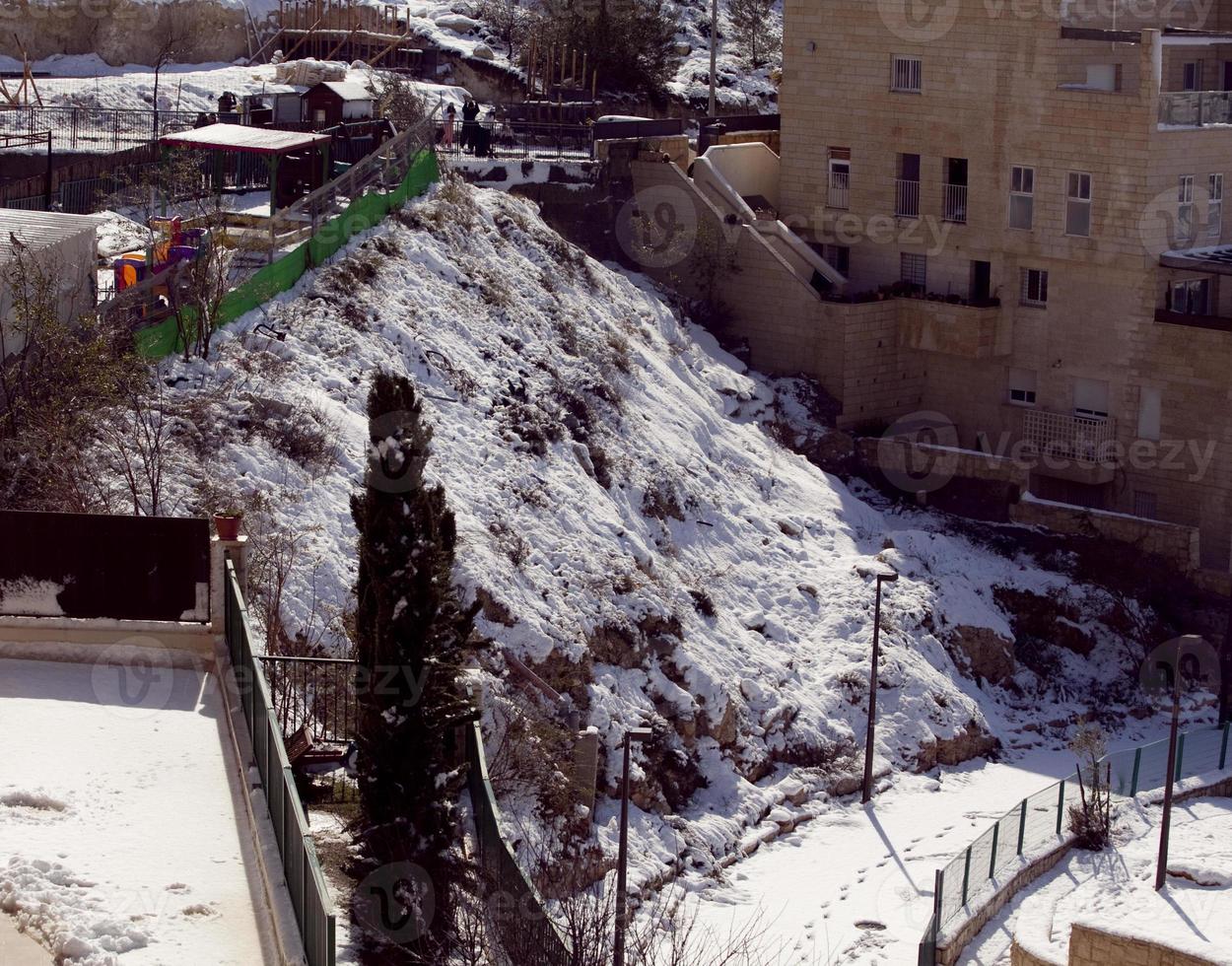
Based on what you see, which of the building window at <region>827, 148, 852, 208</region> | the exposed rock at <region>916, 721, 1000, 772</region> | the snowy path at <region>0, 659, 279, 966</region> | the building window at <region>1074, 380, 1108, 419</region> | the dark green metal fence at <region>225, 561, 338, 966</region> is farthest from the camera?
the building window at <region>827, 148, 852, 208</region>

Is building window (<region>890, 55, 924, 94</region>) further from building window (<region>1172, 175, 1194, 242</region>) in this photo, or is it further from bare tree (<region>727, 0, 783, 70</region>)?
bare tree (<region>727, 0, 783, 70</region>)

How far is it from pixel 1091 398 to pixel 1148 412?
59.6 inches

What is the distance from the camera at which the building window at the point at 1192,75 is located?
42656mm

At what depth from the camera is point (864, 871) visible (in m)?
27.0

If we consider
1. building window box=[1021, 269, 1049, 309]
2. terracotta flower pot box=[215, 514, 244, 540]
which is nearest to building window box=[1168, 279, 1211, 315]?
building window box=[1021, 269, 1049, 309]

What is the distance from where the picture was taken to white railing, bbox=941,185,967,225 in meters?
42.0

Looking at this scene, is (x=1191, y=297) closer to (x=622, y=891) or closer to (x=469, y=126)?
(x=469, y=126)

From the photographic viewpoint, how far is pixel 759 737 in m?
30.4

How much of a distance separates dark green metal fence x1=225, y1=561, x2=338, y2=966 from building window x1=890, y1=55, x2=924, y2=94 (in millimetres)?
27916

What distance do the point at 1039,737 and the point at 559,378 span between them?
11.4 metres

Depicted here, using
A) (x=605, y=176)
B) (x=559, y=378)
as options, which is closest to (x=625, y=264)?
(x=605, y=176)

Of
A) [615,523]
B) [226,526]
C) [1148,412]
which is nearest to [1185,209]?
[1148,412]

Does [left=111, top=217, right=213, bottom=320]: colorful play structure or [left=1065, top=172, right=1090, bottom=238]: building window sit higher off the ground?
[left=1065, top=172, right=1090, bottom=238]: building window

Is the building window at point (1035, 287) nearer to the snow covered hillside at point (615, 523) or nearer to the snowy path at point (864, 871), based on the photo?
the snow covered hillside at point (615, 523)
